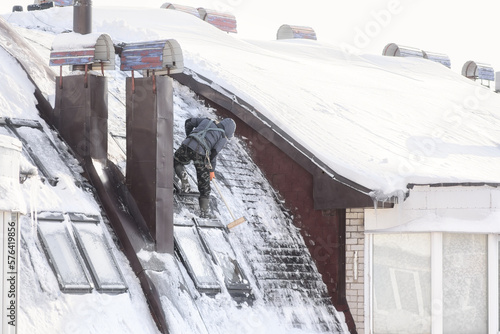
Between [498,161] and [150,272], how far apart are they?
23.1 ft

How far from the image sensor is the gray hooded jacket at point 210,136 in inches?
510

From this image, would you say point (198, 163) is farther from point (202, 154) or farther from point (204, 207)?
point (204, 207)

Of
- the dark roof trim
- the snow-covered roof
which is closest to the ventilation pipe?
the dark roof trim

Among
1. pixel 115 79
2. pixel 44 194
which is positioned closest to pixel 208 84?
pixel 115 79

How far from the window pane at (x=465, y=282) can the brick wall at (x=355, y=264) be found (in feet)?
3.47

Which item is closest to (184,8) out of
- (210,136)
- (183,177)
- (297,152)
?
(297,152)

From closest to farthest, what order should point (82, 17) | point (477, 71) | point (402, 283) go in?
point (82, 17) < point (402, 283) < point (477, 71)

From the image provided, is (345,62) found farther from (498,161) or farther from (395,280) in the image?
(395,280)

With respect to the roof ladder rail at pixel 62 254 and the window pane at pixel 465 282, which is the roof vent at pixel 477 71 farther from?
the roof ladder rail at pixel 62 254

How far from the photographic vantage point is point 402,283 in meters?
14.1

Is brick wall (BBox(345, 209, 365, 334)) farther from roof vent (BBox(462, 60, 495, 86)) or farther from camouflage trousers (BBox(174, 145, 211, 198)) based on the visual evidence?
roof vent (BBox(462, 60, 495, 86))

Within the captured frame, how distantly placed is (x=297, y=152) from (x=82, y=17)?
3.45 m

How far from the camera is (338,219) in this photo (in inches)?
565

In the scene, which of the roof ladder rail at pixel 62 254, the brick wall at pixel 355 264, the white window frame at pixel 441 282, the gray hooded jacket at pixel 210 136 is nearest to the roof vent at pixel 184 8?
the brick wall at pixel 355 264
